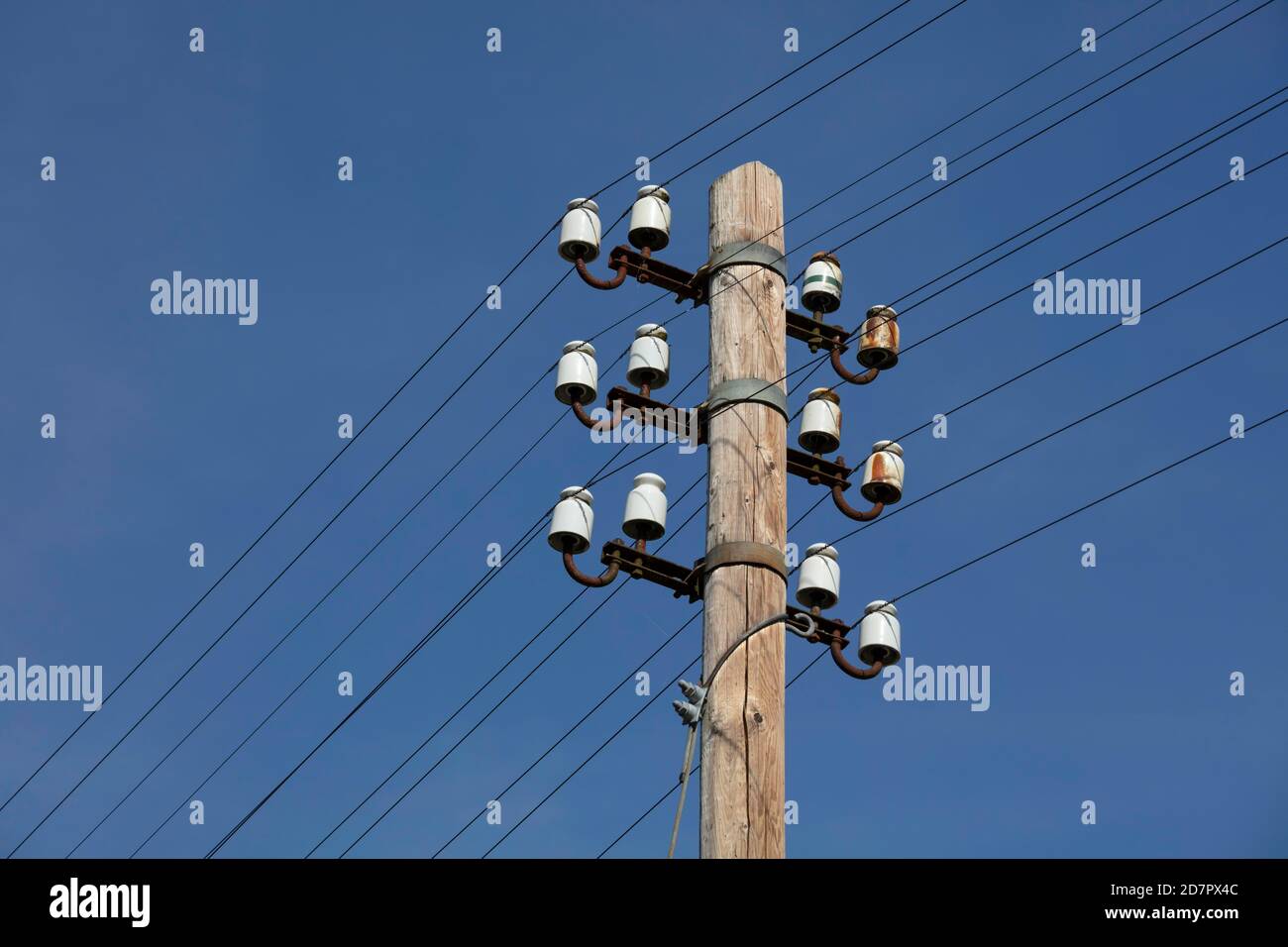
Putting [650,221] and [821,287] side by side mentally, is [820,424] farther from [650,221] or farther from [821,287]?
[650,221]

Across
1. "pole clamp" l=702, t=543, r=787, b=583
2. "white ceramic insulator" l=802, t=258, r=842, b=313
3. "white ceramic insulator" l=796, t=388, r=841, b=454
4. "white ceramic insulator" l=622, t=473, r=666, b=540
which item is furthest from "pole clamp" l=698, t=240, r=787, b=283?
"pole clamp" l=702, t=543, r=787, b=583

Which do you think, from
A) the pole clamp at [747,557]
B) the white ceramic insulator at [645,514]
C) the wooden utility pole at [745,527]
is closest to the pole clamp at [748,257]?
the wooden utility pole at [745,527]

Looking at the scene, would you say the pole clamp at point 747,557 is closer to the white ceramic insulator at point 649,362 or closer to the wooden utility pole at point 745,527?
the wooden utility pole at point 745,527

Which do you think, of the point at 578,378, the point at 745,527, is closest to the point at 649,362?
the point at 578,378

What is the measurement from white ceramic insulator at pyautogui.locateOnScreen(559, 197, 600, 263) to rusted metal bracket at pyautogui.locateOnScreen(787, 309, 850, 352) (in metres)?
1.22

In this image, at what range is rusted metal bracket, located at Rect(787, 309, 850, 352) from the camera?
1258 centimetres

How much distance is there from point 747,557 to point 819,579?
23.7 inches

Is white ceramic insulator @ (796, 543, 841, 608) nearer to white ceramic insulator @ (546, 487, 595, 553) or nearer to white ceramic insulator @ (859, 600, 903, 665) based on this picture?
white ceramic insulator @ (859, 600, 903, 665)
